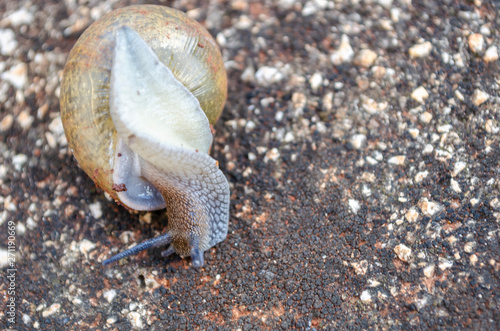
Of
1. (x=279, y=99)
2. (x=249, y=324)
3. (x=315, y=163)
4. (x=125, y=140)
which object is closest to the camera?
(x=125, y=140)

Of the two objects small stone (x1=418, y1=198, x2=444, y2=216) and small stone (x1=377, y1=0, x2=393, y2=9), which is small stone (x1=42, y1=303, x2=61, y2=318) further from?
small stone (x1=377, y1=0, x2=393, y2=9)

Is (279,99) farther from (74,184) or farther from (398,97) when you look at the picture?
(74,184)

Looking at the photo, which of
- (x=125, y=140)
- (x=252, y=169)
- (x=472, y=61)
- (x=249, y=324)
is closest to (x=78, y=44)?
(x=125, y=140)

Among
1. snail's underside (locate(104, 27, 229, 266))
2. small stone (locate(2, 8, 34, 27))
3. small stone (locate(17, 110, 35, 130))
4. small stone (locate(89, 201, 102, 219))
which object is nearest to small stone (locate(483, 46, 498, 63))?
snail's underside (locate(104, 27, 229, 266))

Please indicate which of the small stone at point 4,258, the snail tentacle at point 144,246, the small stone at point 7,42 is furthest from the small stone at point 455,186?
the small stone at point 7,42

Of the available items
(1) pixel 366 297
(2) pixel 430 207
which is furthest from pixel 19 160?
(2) pixel 430 207

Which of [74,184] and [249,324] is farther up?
[74,184]

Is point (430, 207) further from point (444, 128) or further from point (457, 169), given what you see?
point (444, 128)
